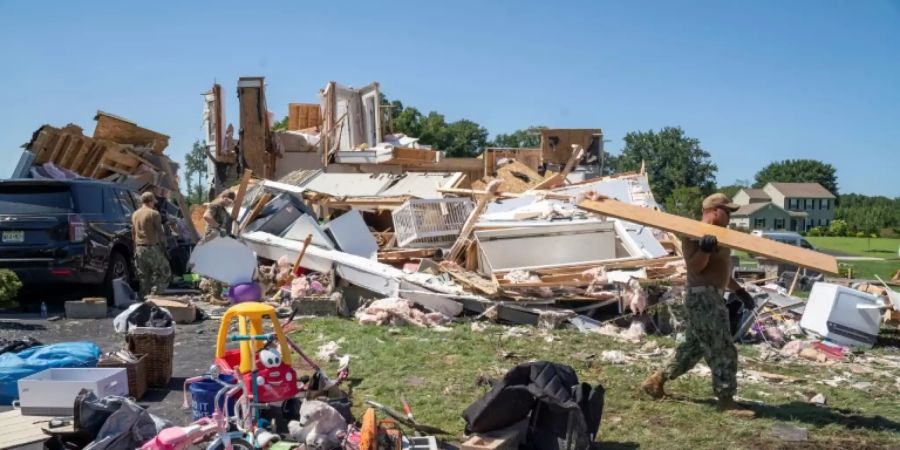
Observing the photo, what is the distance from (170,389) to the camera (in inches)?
251

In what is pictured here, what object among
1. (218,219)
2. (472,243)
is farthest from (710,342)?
(218,219)

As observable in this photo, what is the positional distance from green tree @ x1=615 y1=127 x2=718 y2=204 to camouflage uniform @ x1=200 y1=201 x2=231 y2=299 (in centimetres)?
6415

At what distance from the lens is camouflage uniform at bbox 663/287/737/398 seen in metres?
5.77

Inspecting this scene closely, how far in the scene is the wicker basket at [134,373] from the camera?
588 cm

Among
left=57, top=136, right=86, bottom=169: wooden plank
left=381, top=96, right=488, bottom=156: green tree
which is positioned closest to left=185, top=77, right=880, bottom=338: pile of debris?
left=57, top=136, right=86, bottom=169: wooden plank

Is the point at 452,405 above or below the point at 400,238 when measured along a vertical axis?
below

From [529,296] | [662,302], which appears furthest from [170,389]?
[662,302]

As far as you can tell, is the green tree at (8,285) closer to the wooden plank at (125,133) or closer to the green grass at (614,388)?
the green grass at (614,388)

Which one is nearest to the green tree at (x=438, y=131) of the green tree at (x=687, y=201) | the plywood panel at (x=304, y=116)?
the green tree at (x=687, y=201)

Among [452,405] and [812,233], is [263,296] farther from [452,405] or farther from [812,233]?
[812,233]

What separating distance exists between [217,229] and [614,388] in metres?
7.39

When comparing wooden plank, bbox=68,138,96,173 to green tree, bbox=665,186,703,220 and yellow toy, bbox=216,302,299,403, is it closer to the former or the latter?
yellow toy, bbox=216,302,299,403

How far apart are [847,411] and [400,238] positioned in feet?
26.4

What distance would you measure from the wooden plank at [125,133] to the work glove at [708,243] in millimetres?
13926
